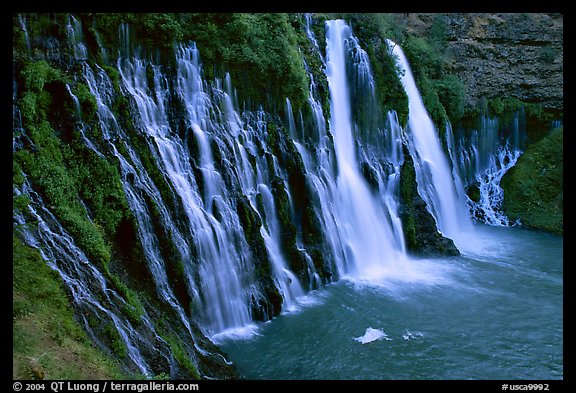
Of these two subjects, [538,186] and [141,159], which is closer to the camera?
[141,159]

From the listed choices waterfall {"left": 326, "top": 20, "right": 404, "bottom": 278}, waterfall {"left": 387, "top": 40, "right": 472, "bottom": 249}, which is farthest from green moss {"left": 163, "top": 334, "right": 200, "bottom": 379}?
waterfall {"left": 387, "top": 40, "right": 472, "bottom": 249}

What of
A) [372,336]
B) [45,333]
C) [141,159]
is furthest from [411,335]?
[45,333]

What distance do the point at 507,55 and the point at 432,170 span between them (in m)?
9.79

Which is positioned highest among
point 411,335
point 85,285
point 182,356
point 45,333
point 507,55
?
point 507,55

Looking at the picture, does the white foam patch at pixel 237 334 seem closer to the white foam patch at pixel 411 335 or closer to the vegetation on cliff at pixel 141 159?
the vegetation on cliff at pixel 141 159

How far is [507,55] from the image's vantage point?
2761 cm

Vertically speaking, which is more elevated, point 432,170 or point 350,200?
point 432,170

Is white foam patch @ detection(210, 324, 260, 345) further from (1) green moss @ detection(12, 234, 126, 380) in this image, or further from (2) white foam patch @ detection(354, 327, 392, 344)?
(1) green moss @ detection(12, 234, 126, 380)

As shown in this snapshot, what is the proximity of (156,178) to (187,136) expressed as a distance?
6.29 ft

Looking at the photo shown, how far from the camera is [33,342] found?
698 cm

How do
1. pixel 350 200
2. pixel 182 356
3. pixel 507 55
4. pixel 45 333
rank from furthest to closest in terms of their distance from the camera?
pixel 507 55
pixel 350 200
pixel 182 356
pixel 45 333

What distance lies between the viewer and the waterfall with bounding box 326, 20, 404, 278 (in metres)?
17.2

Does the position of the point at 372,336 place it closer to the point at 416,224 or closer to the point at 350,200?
the point at 350,200
